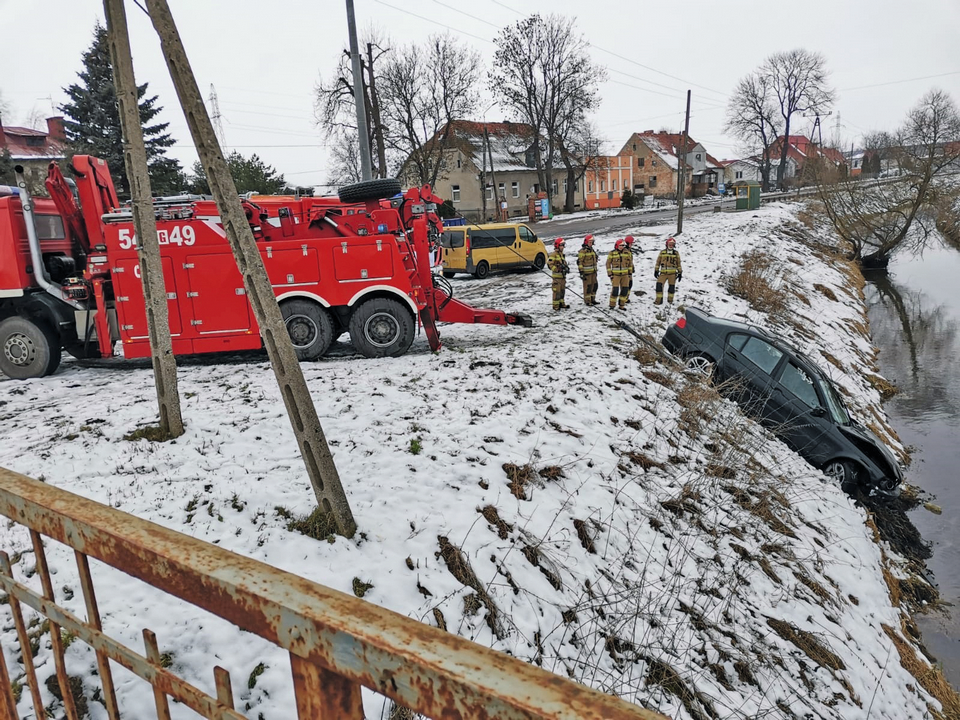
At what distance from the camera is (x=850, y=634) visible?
5594 millimetres

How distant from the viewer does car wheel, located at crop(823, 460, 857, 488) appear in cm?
859

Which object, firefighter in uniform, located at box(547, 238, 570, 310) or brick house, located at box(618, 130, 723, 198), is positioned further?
brick house, located at box(618, 130, 723, 198)

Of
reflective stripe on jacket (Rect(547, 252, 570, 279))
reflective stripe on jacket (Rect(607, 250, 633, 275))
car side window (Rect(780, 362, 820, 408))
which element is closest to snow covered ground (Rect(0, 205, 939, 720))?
car side window (Rect(780, 362, 820, 408))

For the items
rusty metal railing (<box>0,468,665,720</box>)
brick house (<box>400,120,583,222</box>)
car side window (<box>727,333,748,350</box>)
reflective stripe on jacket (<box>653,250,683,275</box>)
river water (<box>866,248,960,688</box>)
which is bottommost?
river water (<box>866,248,960,688</box>)

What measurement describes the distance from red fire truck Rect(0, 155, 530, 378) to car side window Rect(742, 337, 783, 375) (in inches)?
190

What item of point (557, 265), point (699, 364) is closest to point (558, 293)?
point (557, 265)

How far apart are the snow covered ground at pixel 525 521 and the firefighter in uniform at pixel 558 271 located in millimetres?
4344

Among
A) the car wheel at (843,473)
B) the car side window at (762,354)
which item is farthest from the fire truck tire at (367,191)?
the car wheel at (843,473)

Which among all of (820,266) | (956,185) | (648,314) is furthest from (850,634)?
(956,185)

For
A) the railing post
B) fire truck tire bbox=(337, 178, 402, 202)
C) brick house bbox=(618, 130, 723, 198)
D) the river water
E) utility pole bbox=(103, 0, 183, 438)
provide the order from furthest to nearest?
1. brick house bbox=(618, 130, 723, 198)
2. fire truck tire bbox=(337, 178, 402, 202)
3. the river water
4. utility pole bbox=(103, 0, 183, 438)
5. the railing post

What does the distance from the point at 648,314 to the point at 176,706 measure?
11.7 metres

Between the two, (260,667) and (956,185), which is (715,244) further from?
(260,667)

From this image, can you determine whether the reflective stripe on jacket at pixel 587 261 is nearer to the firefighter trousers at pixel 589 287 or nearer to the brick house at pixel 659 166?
the firefighter trousers at pixel 589 287

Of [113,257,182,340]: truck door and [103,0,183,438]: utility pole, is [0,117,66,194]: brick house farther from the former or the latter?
[103,0,183,438]: utility pole
